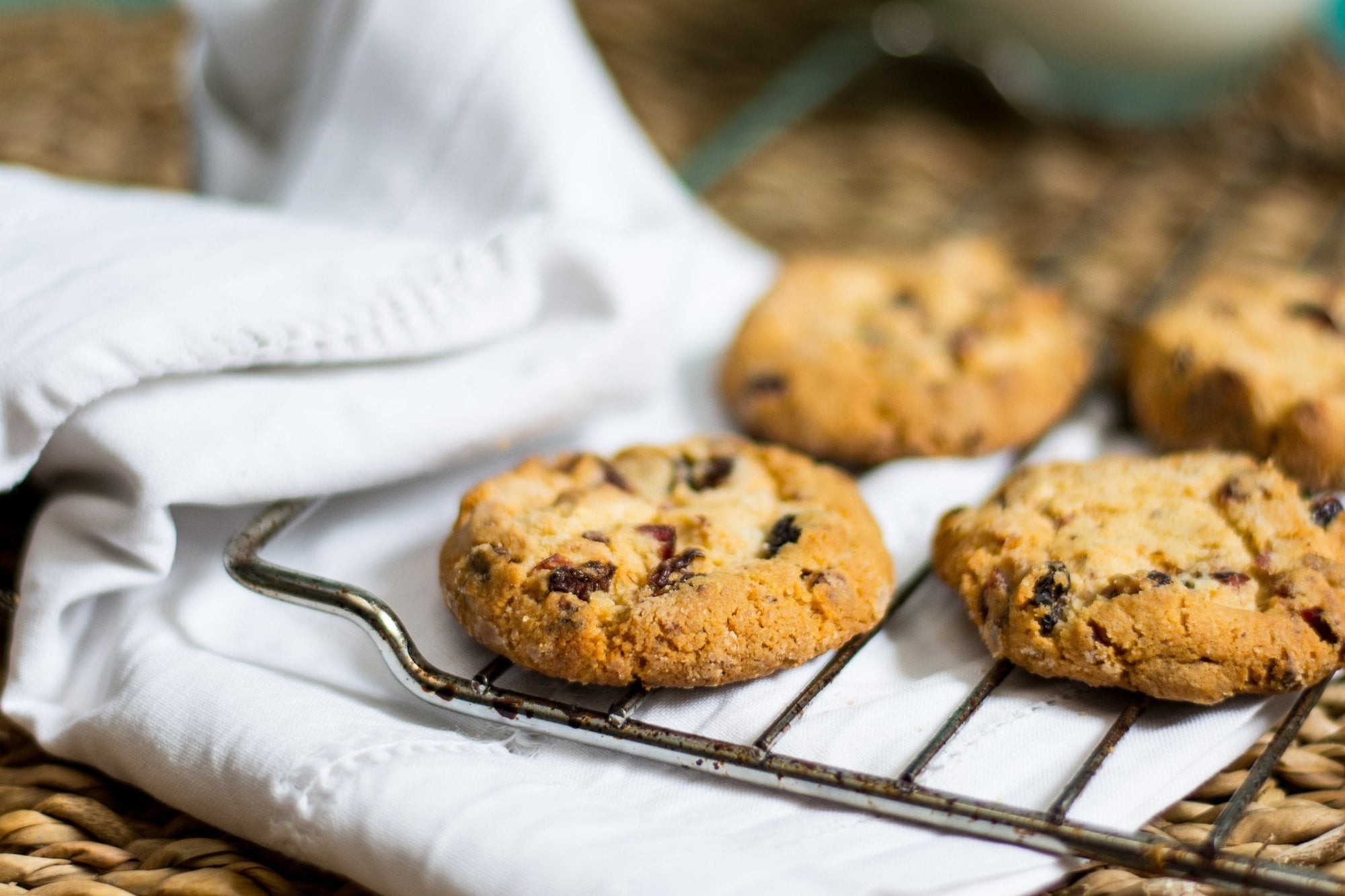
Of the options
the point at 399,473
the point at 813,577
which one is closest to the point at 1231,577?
the point at 813,577

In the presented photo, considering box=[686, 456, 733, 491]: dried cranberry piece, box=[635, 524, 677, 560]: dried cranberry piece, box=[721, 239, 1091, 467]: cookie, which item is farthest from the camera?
box=[721, 239, 1091, 467]: cookie

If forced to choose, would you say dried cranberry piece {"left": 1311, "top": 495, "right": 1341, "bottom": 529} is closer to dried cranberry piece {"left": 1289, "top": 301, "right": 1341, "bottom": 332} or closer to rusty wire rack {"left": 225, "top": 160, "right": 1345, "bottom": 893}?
rusty wire rack {"left": 225, "top": 160, "right": 1345, "bottom": 893}

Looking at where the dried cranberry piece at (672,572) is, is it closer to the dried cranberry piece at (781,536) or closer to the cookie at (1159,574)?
the dried cranberry piece at (781,536)

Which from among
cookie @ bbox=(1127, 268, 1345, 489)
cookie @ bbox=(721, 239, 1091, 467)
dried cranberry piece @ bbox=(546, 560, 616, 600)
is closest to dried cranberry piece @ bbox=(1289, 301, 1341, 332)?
cookie @ bbox=(1127, 268, 1345, 489)

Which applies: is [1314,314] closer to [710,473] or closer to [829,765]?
[710,473]

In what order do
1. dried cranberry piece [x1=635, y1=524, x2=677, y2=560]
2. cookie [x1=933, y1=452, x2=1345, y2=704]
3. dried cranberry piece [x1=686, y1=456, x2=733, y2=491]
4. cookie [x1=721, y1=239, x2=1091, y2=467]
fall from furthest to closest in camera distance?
cookie [x1=721, y1=239, x2=1091, y2=467], dried cranberry piece [x1=686, y1=456, x2=733, y2=491], dried cranberry piece [x1=635, y1=524, x2=677, y2=560], cookie [x1=933, y1=452, x2=1345, y2=704]

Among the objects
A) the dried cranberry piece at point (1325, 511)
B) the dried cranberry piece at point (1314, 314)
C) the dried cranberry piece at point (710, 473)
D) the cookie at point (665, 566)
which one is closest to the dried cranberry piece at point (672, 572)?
the cookie at point (665, 566)

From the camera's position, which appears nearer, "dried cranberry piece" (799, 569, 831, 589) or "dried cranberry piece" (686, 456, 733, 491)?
"dried cranberry piece" (799, 569, 831, 589)

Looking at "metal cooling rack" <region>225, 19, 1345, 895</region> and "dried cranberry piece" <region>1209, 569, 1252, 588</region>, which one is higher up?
"dried cranberry piece" <region>1209, 569, 1252, 588</region>

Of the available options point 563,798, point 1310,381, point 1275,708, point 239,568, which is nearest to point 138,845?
point 239,568
